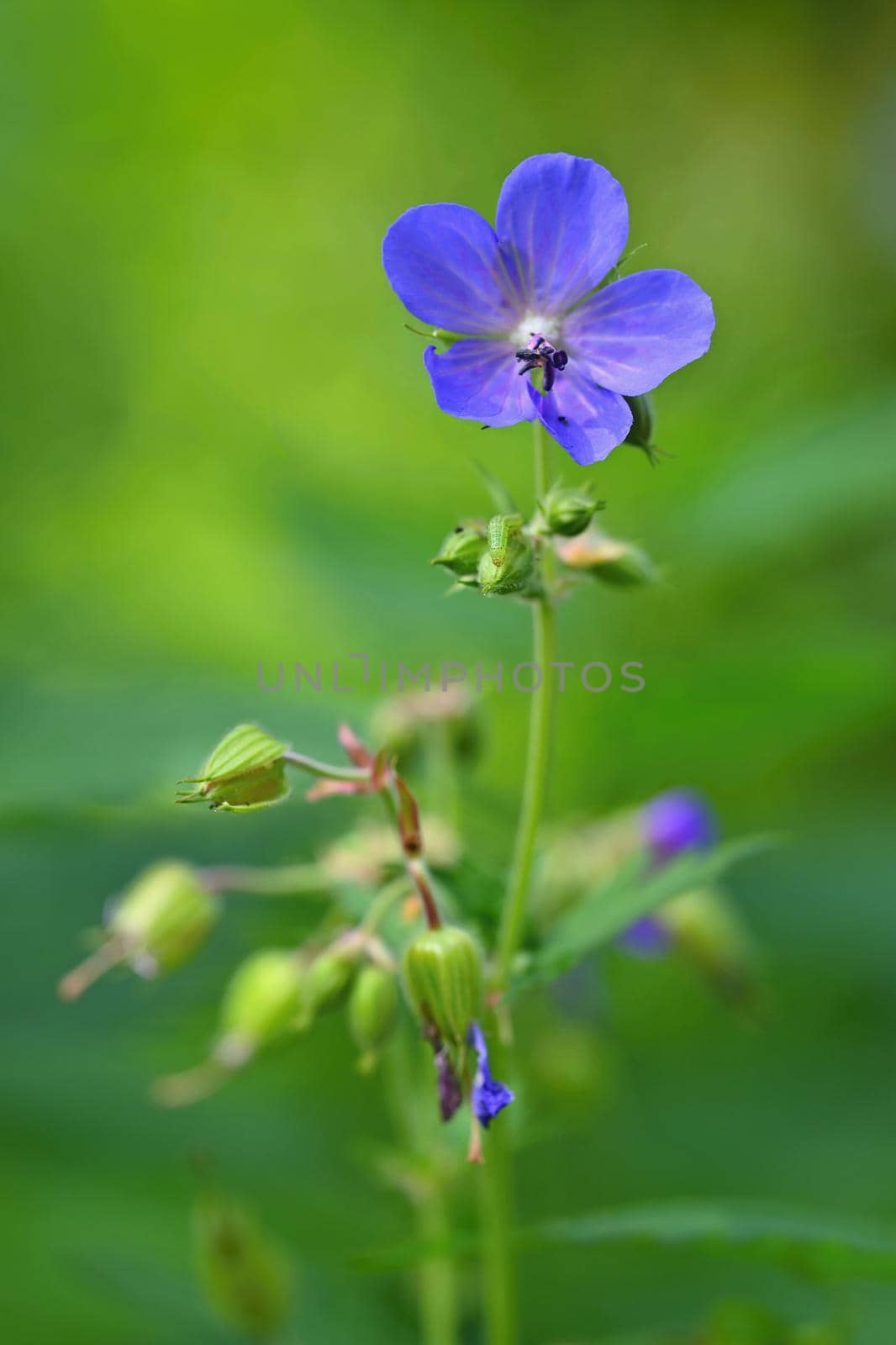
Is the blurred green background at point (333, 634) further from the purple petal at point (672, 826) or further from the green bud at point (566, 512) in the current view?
the green bud at point (566, 512)

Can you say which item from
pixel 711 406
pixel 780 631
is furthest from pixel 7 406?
pixel 780 631

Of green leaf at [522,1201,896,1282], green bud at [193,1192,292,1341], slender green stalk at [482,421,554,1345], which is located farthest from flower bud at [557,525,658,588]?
green bud at [193,1192,292,1341]

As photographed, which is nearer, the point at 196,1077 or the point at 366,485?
the point at 196,1077

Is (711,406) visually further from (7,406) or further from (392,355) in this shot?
(7,406)

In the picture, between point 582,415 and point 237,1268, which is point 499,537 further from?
point 237,1268

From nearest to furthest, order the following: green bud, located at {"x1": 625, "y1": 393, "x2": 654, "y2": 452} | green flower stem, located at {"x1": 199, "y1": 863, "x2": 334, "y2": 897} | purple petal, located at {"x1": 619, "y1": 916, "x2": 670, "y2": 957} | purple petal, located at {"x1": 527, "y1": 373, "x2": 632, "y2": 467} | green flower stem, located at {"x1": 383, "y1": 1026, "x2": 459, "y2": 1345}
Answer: purple petal, located at {"x1": 527, "y1": 373, "x2": 632, "y2": 467} < green bud, located at {"x1": 625, "y1": 393, "x2": 654, "y2": 452} < green flower stem, located at {"x1": 199, "y1": 863, "x2": 334, "y2": 897} < green flower stem, located at {"x1": 383, "y1": 1026, "x2": 459, "y2": 1345} < purple petal, located at {"x1": 619, "y1": 916, "x2": 670, "y2": 957}

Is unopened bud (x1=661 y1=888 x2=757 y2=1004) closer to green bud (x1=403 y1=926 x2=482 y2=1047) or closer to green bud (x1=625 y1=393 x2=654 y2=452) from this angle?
green bud (x1=403 y1=926 x2=482 y2=1047)
